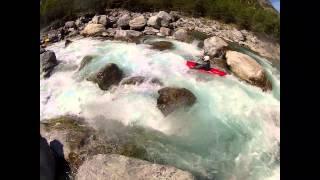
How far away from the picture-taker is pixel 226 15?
8.51 meters

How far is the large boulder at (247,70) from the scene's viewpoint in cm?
801

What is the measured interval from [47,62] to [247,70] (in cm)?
324

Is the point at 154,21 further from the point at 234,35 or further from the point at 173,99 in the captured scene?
the point at 173,99

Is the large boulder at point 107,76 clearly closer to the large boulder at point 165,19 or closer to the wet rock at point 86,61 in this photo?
the wet rock at point 86,61

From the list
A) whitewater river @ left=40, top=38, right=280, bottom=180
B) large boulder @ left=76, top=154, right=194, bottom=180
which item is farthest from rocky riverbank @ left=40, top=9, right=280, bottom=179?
whitewater river @ left=40, top=38, right=280, bottom=180

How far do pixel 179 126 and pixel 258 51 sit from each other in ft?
7.54

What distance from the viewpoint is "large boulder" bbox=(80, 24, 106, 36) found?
7.89m

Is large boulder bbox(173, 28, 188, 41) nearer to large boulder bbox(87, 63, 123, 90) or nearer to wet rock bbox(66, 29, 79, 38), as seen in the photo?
large boulder bbox(87, 63, 123, 90)

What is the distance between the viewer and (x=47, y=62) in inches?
297

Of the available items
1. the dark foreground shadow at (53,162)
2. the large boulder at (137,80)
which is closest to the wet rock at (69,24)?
the large boulder at (137,80)

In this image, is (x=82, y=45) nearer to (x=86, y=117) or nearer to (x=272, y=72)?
(x=86, y=117)

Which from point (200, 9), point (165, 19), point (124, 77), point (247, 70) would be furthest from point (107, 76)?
point (247, 70)

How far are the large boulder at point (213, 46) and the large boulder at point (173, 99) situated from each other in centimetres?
98

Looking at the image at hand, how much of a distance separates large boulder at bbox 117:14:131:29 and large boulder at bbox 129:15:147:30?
67 mm
